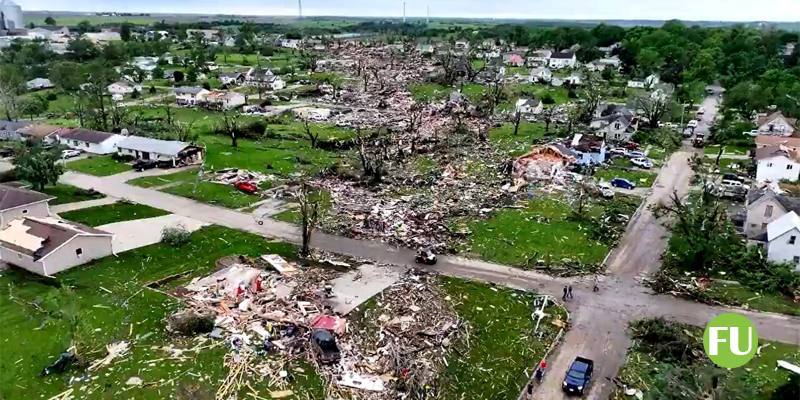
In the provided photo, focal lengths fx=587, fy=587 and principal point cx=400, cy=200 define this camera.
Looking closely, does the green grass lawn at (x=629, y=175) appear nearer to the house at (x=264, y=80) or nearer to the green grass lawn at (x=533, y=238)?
the green grass lawn at (x=533, y=238)

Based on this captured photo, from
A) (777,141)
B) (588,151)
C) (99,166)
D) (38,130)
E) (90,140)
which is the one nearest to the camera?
(588,151)

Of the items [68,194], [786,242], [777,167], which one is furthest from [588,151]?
[68,194]

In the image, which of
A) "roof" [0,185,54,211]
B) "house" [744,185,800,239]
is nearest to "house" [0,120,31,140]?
"roof" [0,185,54,211]

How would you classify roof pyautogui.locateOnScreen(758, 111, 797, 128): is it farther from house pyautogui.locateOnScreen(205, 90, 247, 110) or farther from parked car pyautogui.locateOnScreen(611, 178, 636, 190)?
house pyautogui.locateOnScreen(205, 90, 247, 110)

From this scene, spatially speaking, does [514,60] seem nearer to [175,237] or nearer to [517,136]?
[517,136]

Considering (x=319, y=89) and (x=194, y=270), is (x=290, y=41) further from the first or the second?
(x=194, y=270)
